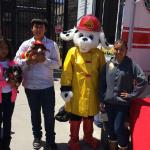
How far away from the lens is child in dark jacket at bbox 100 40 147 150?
402 cm

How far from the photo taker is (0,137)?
4.39 metres

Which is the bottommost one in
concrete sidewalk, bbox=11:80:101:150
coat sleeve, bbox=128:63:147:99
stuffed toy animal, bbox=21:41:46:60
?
concrete sidewalk, bbox=11:80:101:150

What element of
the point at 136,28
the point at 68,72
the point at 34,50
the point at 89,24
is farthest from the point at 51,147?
the point at 136,28

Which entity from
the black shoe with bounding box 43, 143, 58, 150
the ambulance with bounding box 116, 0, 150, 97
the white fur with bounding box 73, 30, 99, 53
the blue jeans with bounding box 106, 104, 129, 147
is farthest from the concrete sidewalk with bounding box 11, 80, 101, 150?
the white fur with bounding box 73, 30, 99, 53

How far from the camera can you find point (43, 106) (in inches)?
173

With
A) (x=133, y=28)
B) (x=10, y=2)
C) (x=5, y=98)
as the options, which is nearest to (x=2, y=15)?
(x=10, y=2)

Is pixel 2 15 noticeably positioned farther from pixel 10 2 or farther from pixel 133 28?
pixel 133 28

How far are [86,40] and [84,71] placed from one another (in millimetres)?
353

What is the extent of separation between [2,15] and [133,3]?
267 inches

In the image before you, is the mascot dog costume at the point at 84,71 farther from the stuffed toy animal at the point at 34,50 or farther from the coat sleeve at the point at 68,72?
the stuffed toy animal at the point at 34,50

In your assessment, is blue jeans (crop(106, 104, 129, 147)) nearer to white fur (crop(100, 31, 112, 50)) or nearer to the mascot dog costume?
the mascot dog costume

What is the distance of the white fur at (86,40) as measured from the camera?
13.9 feet

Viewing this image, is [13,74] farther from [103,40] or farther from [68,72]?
[103,40]

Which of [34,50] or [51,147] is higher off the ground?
[34,50]
